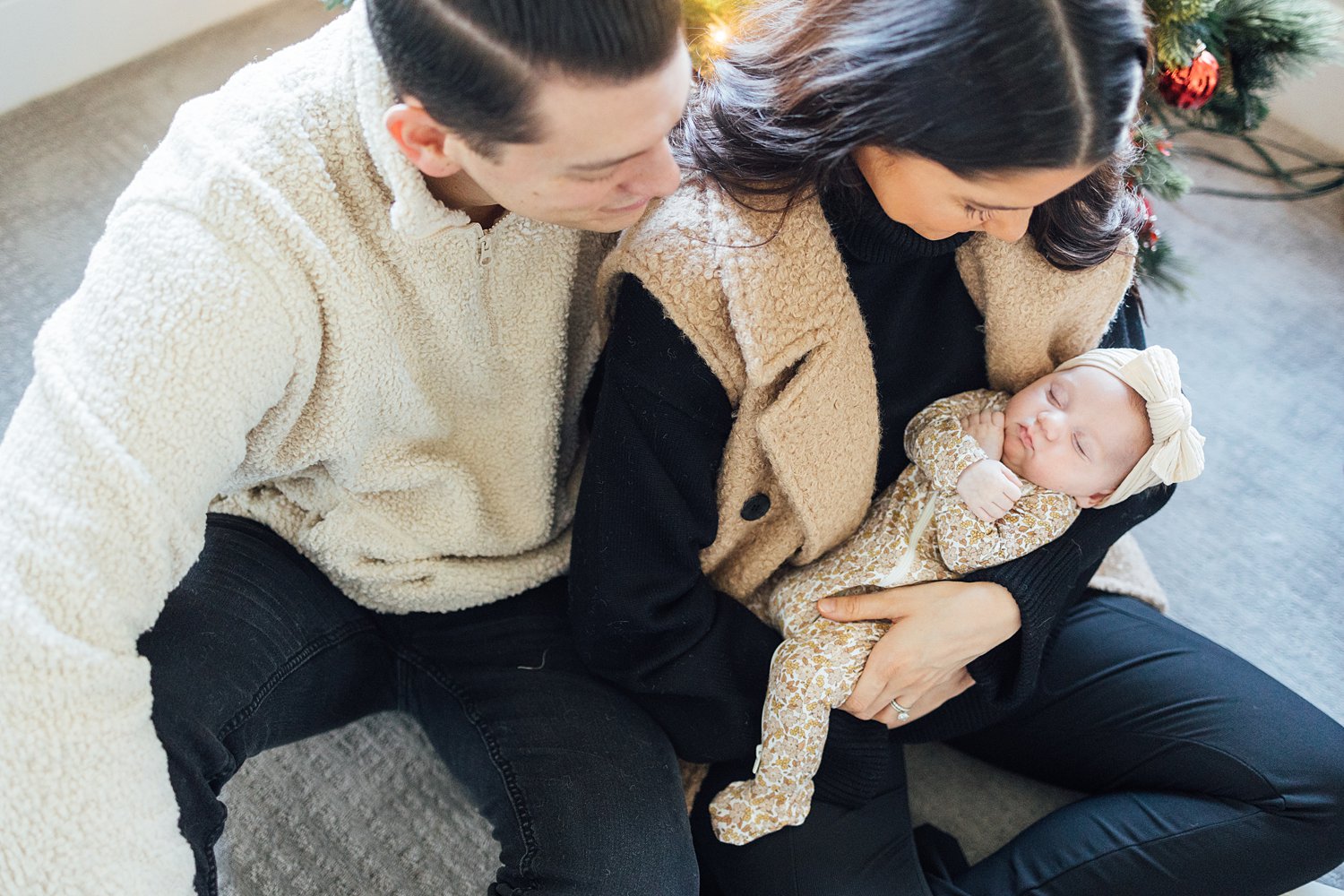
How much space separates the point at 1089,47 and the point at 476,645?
76 centimetres

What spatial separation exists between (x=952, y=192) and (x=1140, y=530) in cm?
93

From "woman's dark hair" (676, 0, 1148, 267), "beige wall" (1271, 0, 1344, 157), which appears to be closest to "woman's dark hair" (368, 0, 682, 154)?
"woman's dark hair" (676, 0, 1148, 267)

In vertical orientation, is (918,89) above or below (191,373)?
above

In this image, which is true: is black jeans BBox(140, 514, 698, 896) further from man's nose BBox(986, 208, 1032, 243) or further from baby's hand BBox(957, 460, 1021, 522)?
man's nose BBox(986, 208, 1032, 243)

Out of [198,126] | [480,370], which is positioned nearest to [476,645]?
[480,370]

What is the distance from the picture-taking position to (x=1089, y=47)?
2.58 ft

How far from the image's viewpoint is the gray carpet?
4.11 ft

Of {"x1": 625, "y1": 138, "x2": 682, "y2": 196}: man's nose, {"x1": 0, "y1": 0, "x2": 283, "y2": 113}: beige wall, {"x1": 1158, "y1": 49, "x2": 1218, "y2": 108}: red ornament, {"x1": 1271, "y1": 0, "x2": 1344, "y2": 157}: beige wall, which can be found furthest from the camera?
{"x1": 1271, "y1": 0, "x2": 1344, "y2": 157}: beige wall

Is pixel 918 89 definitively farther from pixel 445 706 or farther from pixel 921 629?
pixel 445 706

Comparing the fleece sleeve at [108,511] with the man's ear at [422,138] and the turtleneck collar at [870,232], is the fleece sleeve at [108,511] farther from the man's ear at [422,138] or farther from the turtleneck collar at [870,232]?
the turtleneck collar at [870,232]

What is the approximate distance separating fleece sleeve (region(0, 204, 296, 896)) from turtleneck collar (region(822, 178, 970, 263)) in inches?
18.8

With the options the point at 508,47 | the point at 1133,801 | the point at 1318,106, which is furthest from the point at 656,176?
the point at 1318,106

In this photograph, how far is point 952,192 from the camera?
2.82 feet

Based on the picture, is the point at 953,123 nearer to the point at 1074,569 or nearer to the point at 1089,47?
the point at 1089,47
